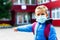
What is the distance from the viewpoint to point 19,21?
125 feet

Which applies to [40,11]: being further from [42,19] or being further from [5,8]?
[5,8]

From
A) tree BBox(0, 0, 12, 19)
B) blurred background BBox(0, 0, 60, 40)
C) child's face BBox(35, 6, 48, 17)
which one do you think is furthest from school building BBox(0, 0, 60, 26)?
child's face BBox(35, 6, 48, 17)

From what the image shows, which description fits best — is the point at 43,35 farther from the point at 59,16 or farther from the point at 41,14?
the point at 59,16

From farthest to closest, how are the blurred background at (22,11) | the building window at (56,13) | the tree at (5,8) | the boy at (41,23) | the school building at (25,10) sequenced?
the school building at (25,10) < the building window at (56,13) < the blurred background at (22,11) < the tree at (5,8) < the boy at (41,23)

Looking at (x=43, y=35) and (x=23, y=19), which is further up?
(x=43, y=35)

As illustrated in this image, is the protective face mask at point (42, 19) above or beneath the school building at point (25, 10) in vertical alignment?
above

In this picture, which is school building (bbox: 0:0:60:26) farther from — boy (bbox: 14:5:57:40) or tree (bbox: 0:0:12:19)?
boy (bbox: 14:5:57:40)

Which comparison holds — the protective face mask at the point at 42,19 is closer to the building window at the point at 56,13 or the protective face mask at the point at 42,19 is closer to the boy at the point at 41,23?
the boy at the point at 41,23

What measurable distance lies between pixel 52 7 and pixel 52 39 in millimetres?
30935

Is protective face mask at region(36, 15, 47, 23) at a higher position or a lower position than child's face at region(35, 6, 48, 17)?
lower

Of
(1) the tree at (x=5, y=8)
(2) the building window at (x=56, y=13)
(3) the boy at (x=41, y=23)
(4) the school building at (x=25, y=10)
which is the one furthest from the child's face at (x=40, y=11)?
(4) the school building at (x=25, y=10)

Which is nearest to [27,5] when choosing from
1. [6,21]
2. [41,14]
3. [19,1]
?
[19,1]

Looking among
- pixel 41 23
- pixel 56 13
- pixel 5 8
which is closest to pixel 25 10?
pixel 5 8

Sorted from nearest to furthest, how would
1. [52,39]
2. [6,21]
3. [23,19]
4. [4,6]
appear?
1. [52,39]
2. [4,6]
3. [6,21]
4. [23,19]
